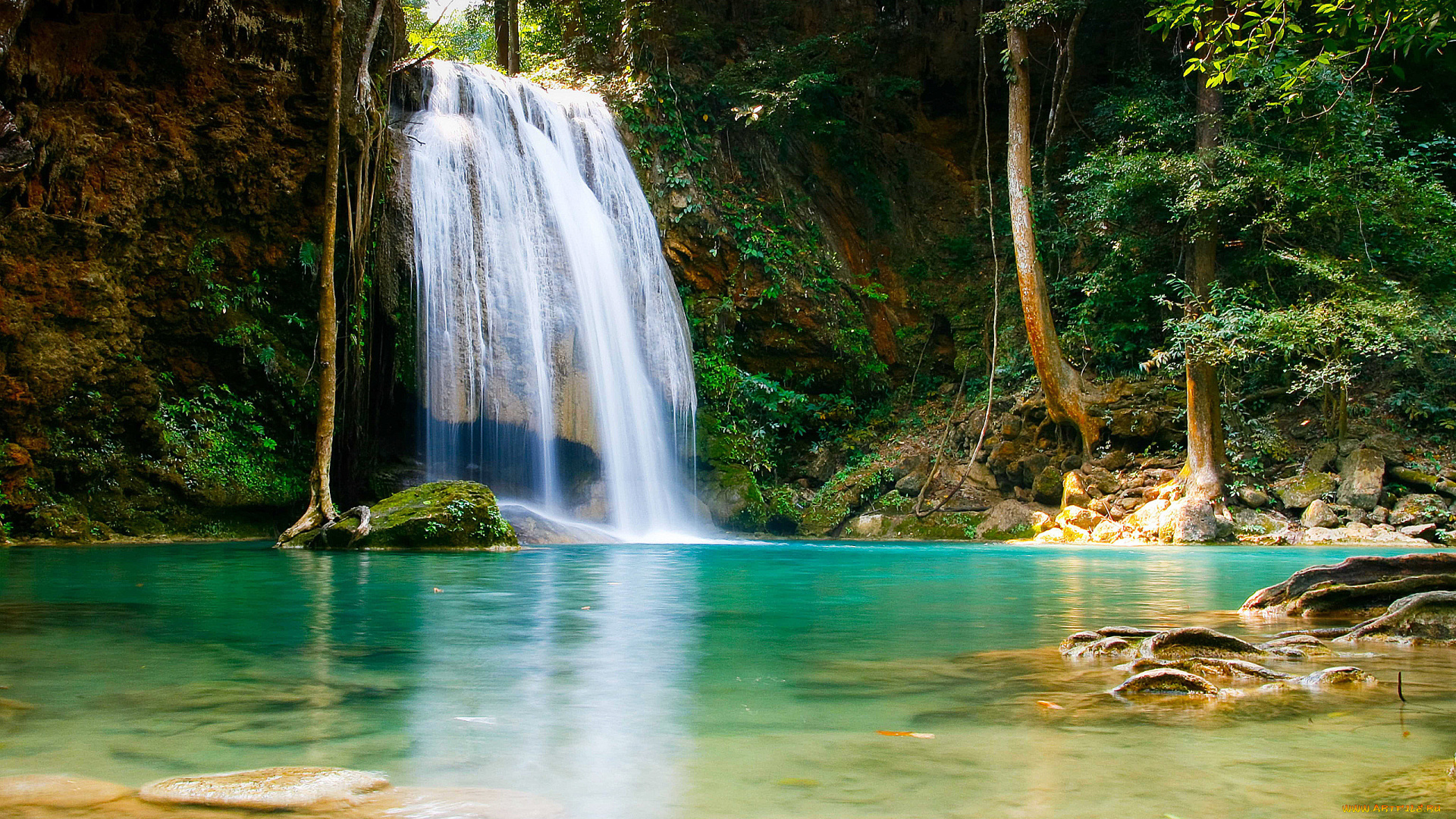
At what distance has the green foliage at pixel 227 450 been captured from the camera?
11.7m

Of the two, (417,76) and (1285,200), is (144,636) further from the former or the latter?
(1285,200)

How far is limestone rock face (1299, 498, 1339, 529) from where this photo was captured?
1293 centimetres

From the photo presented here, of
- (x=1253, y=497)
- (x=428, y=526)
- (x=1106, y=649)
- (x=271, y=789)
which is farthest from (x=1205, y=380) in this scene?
(x=271, y=789)

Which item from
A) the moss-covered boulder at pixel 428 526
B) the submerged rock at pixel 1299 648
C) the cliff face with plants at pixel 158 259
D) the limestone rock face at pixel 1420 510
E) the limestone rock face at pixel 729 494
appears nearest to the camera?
the submerged rock at pixel 1299 648

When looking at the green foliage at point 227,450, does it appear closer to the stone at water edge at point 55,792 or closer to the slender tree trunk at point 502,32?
the stone at water edge at point 55,792

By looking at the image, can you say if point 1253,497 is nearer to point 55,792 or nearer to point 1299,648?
point 1299,648

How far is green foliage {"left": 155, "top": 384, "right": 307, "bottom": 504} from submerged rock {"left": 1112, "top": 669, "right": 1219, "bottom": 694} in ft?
37.1

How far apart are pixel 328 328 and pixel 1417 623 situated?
10147 millimetres

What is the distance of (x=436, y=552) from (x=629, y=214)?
334 inches

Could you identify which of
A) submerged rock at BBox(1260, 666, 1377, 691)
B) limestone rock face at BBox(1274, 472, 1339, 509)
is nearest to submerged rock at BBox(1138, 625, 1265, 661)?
submerged rock at BBox(1260, 666, 1377, 691)

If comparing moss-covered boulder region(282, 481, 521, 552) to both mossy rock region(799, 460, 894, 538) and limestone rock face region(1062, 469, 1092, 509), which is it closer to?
mossy rock region(799, 460, 894, 538)

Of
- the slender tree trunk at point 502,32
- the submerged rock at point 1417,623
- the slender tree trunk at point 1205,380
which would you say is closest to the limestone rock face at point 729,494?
the slender tree trunk at point 1205,380

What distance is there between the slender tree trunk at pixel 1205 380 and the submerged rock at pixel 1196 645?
435 inches

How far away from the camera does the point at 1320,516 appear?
42.7ft
